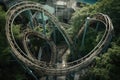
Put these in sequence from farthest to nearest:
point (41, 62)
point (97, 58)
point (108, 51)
A: point (41, 62) → point (97, 58) → point (108, 51)

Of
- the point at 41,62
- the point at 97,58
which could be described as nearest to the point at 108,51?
the point at 97,58

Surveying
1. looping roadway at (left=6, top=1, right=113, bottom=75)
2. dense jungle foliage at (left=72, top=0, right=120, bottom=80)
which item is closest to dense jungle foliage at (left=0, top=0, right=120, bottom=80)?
dense jungle foliage at (left=72, top=0, right=120, bottom=80)

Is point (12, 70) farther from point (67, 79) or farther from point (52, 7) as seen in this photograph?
point (52, 7)

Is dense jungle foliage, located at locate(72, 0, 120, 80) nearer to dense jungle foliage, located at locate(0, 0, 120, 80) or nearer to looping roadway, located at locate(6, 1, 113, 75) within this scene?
dense jungle foliage, located at locate(0, 0, 120, 80)

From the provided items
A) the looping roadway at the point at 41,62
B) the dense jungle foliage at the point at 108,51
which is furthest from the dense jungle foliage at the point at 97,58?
the looping roadway at the point at 41,62

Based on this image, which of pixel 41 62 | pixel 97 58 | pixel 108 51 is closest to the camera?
pixel 108 51

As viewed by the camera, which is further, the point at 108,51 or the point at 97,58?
the point at 97,58

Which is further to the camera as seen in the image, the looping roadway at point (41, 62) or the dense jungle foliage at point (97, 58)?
the looping roadway at point (41, 62)

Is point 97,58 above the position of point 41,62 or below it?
above

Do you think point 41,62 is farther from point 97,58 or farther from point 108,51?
point 108,51

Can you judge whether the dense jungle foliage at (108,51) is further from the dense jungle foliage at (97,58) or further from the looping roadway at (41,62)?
the looping roadway at (41,62)
